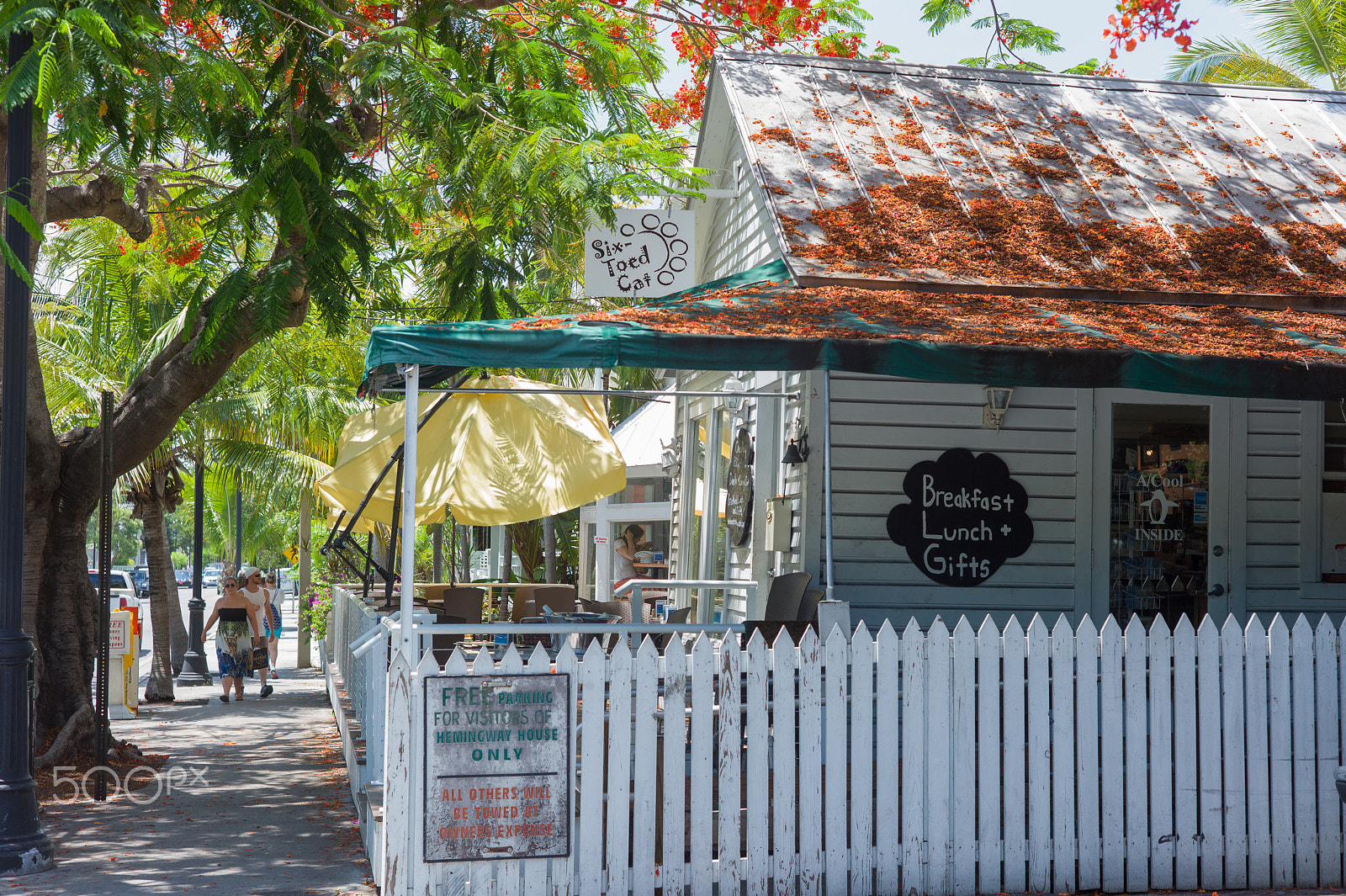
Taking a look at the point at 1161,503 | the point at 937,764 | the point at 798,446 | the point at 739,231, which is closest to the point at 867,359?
the point at 937,764

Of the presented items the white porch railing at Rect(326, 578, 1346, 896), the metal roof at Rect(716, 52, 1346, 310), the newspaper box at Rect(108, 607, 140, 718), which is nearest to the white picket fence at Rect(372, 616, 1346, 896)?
the white porch railing at Rect(326, 578, 1346, 896)

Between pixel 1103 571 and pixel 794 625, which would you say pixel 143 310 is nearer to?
pixel 794 625

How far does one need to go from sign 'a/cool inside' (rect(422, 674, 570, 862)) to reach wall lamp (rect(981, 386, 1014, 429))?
4.55 meters

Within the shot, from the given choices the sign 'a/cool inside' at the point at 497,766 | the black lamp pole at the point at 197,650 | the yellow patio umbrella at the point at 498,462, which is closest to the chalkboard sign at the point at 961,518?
the yellow patio umbrella at the point at 498,462

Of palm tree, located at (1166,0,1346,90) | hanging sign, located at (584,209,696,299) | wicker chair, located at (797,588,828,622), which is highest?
palm tree, located at (1166,0,1346,90)

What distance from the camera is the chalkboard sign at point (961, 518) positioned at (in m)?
8.73

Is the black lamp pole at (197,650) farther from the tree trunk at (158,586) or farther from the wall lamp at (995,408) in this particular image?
the wall lamp at (995,408)

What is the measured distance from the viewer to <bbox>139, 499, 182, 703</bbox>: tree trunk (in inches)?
660

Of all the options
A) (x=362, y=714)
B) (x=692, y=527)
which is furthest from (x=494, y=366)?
(x=692, y=527)

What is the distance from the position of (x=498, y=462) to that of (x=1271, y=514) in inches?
242

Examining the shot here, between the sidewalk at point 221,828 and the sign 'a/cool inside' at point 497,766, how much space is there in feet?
3.38

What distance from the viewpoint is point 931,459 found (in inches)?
347

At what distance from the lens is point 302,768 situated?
1020cm

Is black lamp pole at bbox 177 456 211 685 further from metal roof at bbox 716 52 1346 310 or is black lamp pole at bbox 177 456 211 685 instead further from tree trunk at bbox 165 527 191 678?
metal roof at bbox 716 52 1346 310
